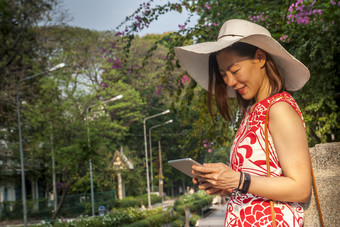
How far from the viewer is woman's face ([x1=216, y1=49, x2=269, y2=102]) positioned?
1741 millimetres

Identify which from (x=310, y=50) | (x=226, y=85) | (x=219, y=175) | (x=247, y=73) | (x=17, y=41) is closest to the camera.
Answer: (x=219, y=175)

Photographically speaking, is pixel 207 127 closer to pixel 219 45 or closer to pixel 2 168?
pixel 219 45

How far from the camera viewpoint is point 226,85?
2004 millimetres

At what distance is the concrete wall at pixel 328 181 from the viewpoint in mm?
2475

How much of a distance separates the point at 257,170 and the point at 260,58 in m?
0.41

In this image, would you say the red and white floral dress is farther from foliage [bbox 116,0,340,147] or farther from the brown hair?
foliage [bbox 116,0,340,147]

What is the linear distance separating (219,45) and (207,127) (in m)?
3.88

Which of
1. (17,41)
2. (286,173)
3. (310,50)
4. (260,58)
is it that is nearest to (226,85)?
(260,58)

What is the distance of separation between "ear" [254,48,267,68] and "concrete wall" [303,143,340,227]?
3.08ft

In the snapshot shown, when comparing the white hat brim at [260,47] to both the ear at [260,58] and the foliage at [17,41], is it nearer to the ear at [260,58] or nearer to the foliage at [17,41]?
the ear at [260,58]

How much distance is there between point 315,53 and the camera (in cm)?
496

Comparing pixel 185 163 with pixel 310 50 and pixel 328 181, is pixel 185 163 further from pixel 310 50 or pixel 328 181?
pixel 310 50

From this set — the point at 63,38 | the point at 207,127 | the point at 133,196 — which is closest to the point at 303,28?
the point at 207,127

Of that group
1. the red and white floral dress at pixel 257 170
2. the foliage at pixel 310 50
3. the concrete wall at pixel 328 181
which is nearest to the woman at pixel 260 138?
the red and white floral dress at pixel 257 170
